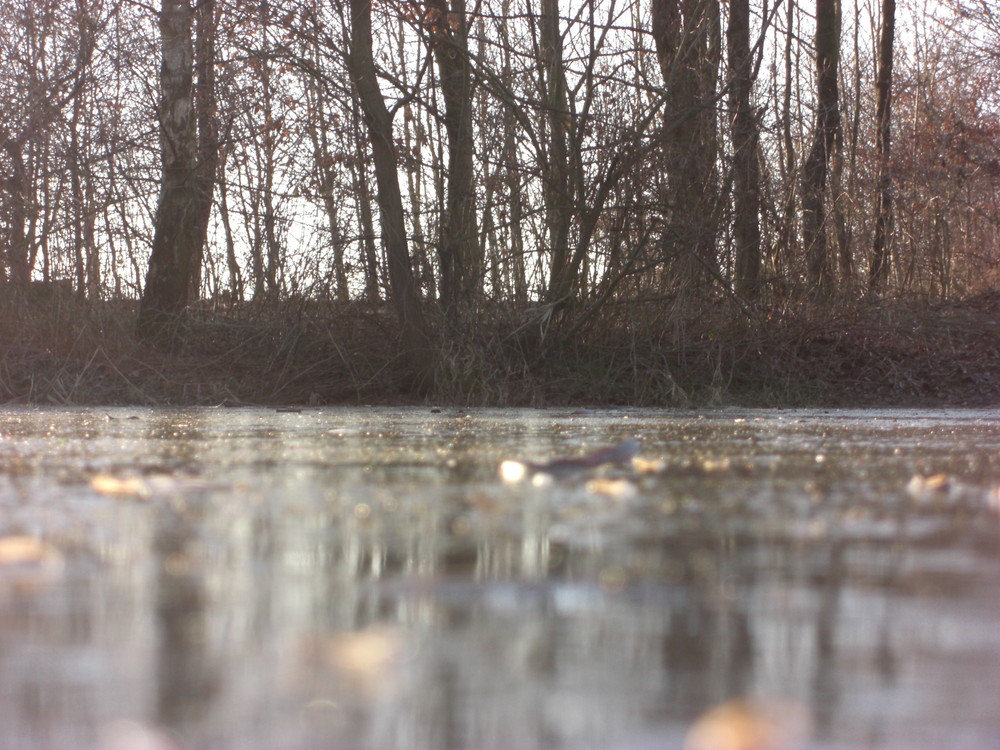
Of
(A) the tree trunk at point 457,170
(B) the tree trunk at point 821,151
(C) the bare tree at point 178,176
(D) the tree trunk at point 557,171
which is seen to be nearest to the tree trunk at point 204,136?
(C) the bare tree at point 178,176

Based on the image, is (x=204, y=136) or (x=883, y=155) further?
(x=883, y=155)

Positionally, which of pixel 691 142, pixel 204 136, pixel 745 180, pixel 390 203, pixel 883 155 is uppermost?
pixel 883 155

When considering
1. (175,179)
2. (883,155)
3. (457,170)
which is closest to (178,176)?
(175,179)

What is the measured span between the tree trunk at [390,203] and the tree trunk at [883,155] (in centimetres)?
410

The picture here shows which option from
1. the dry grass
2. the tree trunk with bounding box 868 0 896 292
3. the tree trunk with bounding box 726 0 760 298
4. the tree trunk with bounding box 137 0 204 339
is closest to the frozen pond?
the dry grass

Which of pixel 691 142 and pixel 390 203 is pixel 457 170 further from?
pixel 691 142

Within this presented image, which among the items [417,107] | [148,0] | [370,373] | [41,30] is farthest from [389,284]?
[41,30]

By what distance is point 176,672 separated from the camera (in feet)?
2.42

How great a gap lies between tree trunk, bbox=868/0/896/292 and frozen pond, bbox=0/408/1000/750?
8846 mm

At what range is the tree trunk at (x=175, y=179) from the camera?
9.59 meters

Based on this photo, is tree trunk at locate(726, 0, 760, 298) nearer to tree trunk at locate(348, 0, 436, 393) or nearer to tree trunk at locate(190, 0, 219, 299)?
tree trunk at locate(348, 0, 436, 393)

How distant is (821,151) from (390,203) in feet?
15.0

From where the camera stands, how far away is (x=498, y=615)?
92 centimetres

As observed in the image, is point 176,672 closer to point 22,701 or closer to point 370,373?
point 22,701
